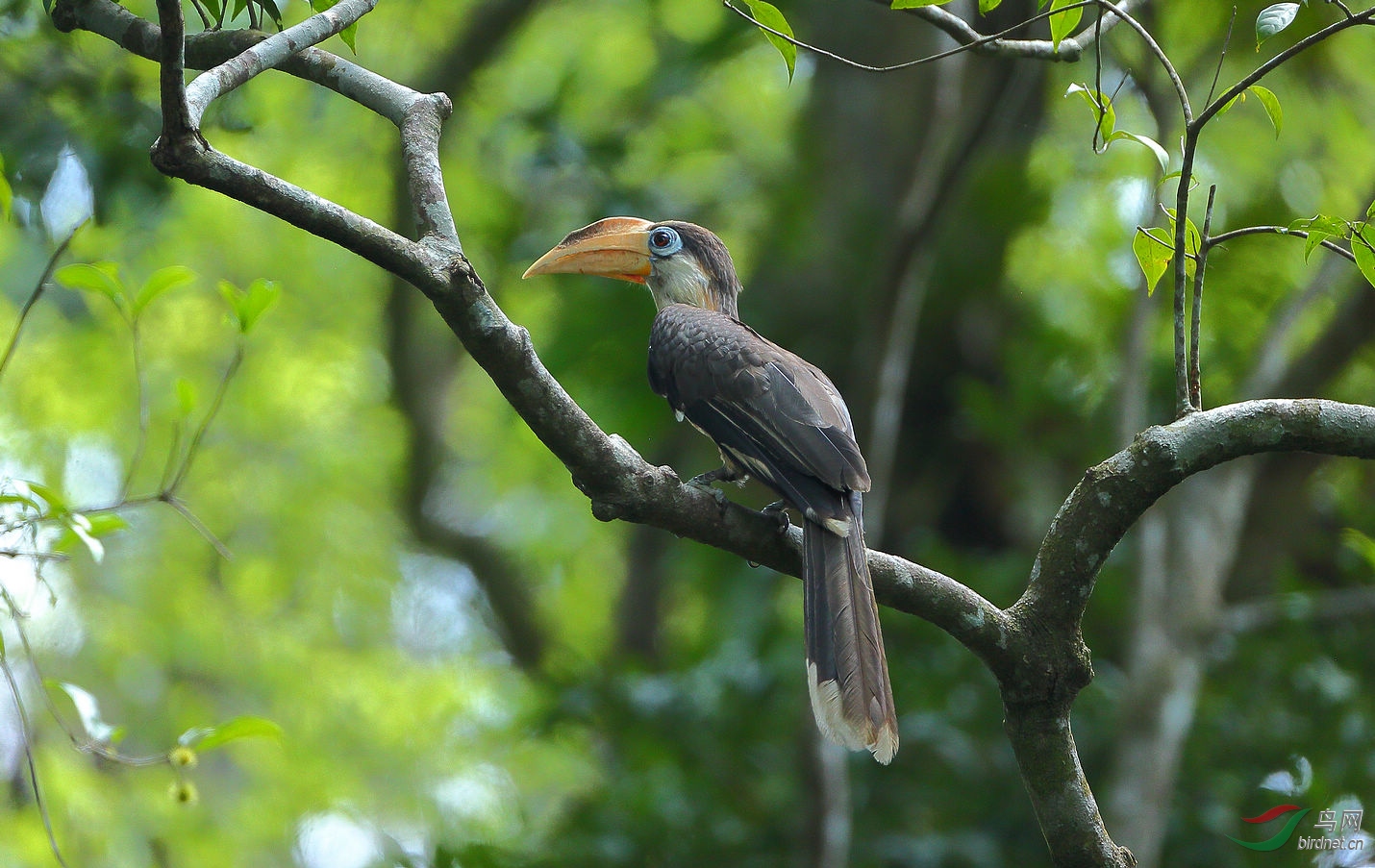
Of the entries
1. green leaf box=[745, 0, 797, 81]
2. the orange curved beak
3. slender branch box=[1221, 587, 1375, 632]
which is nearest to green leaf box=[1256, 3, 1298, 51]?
green leaf box=[745, 0, 797, 81]

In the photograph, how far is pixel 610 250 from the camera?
14.3ft

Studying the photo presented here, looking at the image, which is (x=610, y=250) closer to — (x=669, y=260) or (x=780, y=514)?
(x=669, y=260)

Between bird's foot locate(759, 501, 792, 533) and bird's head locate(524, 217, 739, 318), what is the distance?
1.53m

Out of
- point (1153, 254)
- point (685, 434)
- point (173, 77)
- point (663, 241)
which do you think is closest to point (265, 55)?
point (173, 77)

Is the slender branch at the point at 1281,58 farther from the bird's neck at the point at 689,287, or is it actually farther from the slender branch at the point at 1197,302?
the bird's neck at the point at 689,287

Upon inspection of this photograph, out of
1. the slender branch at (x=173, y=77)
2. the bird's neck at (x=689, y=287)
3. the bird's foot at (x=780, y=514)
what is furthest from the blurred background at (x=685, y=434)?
the bird's foot at (x=780, y=514)

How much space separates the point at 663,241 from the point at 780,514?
6.05 feet

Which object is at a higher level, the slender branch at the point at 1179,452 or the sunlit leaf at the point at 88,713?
the slender branch at the point at 1179,452

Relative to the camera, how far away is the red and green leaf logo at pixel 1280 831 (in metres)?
4.71

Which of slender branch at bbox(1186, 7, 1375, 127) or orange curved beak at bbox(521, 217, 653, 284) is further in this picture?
orange curved beak at bbox(521, 217, 653, 284)

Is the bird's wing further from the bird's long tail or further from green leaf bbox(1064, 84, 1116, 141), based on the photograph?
green leaf bbox(1064, 84, 1116, 141)

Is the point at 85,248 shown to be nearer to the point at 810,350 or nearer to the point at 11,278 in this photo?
the point at 11,278

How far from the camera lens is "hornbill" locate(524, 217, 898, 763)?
2633mm

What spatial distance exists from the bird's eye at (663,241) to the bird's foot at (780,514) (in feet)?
5.45
